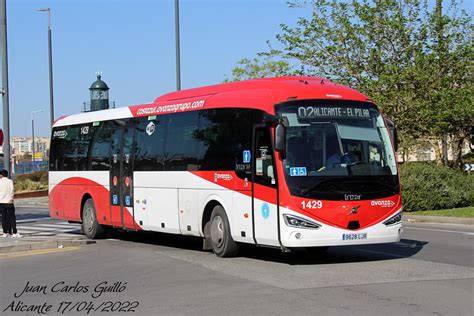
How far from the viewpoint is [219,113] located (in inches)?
572

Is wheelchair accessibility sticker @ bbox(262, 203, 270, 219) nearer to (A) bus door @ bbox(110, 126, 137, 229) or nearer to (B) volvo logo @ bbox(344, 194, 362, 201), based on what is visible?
(B) volvo logo @ bbox(344, 194, 362, 201)

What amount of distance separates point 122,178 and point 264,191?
6018mm

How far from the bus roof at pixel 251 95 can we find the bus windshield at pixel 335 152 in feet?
0.78

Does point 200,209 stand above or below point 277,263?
above

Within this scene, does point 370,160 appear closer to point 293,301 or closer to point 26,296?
point 293,301

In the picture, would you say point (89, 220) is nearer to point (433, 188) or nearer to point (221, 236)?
point (221, 236)

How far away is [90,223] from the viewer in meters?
19.4

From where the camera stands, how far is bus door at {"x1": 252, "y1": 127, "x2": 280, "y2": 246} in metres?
12.7

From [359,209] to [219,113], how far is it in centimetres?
353

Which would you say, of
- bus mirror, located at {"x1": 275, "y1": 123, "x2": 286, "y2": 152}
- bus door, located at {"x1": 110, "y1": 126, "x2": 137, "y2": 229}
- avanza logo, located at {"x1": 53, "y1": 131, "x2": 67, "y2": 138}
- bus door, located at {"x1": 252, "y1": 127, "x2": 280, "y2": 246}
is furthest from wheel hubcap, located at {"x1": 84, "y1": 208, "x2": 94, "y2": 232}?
bus mirror, located at {"x1": 275, "y1": 123, "x2": 286, "y2": 152}

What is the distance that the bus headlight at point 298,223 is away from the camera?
12383mm

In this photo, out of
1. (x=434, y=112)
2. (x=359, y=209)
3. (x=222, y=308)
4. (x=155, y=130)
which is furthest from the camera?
(x=434, y=112)

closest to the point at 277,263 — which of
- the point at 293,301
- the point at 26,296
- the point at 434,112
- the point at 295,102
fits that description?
the point at 295,102

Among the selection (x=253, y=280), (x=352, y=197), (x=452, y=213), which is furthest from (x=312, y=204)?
(x=452, y=213)
